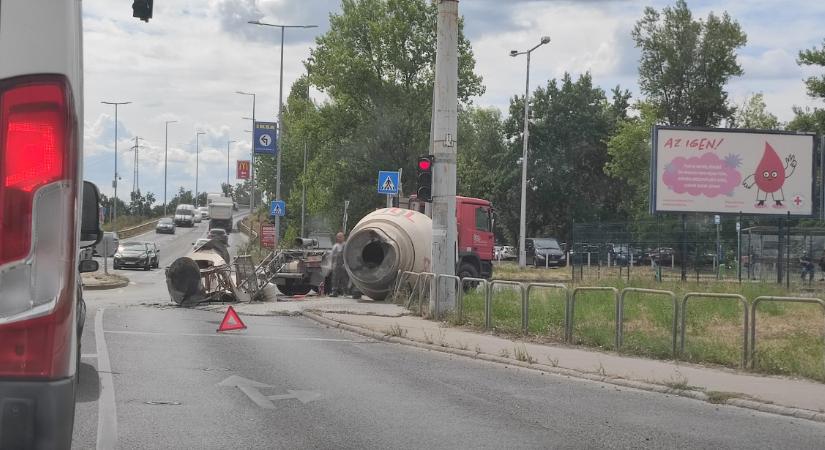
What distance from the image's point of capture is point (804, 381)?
37.0ft

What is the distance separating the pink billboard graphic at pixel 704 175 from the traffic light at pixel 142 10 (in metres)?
A: 27.7

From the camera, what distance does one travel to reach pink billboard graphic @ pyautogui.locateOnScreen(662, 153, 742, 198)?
3444 cm

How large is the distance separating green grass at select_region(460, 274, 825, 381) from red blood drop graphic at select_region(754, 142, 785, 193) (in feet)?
68.4

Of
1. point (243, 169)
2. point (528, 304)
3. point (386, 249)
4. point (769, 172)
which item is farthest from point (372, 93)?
point (528, 304)

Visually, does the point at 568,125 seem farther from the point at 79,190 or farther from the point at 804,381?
the point at 79,190

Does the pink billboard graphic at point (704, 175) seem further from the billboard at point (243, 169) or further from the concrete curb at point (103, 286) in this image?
the billboard at point (243, 169)

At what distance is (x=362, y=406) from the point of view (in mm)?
9031

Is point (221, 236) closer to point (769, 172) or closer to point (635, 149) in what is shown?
point (769, 172)

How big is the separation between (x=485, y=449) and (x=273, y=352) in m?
6.59

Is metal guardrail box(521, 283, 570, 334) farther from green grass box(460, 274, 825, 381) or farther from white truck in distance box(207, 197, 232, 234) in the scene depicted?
white truck in distance box(207, 197, 232, 234)

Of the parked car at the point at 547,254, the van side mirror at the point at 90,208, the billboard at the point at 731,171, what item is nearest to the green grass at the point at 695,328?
the van side mirror at the point at 90,208

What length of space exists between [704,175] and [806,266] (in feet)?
15.2

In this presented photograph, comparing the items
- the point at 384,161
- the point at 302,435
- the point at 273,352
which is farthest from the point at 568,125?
the point at 302,435

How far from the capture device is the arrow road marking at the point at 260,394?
9188 mm
